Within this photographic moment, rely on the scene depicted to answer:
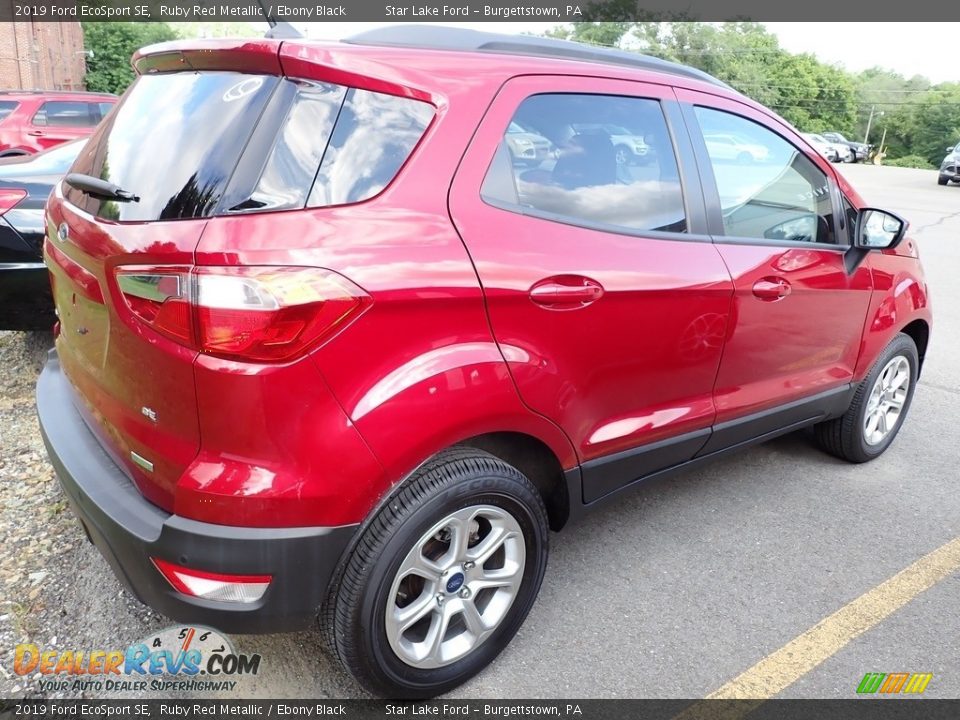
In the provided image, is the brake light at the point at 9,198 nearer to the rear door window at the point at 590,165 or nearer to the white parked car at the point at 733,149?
the rear door window at the point at 590,165

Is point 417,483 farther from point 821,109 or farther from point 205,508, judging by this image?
point 821,109

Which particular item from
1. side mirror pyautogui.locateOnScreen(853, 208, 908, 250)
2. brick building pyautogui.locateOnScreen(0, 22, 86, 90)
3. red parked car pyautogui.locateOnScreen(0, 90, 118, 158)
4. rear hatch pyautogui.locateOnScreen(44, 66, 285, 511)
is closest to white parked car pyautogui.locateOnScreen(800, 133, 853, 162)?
brick building pyautogui.locateOnScreen(0, 22, 86, 90)

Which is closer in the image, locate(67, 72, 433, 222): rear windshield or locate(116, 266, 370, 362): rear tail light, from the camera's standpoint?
locate(116, 266, 370, 362): rear tail light

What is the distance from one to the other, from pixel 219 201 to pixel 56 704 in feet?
5.16

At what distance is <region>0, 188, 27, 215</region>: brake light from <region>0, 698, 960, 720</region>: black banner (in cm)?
266

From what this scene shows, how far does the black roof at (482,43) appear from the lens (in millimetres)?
2182

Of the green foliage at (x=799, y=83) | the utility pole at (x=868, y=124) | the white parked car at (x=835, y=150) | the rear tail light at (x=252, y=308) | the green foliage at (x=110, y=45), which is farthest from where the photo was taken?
the utility pole at (x=868, y=124)

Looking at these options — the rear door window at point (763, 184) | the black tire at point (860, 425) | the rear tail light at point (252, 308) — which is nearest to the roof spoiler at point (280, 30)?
the rear tail light at point (252, 308)

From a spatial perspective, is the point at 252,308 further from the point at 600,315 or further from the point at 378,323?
the point at 600,315

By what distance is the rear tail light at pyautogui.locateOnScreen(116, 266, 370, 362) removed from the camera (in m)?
1.68

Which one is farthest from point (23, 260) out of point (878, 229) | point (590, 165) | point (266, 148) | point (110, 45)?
point (110, 45)

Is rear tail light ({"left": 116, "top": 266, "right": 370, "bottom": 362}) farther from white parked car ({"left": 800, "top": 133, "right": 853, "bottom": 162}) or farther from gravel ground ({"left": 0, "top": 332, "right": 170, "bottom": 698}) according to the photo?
white parked car ({"left": 800, "top": 133, "right": 853, "bottom": 162})

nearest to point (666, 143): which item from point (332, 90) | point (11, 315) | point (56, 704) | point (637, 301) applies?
point (637, 301)

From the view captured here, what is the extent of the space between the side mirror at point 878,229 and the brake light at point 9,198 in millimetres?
4158
